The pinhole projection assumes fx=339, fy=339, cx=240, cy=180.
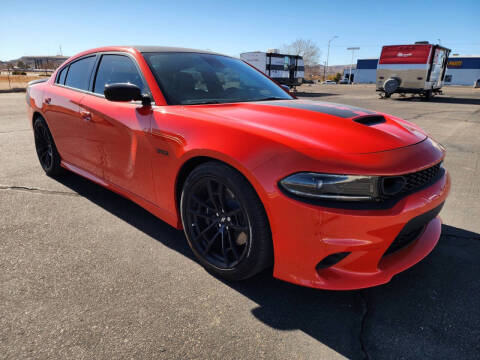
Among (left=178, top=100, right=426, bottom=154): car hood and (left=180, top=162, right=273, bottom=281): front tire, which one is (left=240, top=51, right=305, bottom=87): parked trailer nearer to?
(left=178, top=100, right=426, bottom=154): car hood

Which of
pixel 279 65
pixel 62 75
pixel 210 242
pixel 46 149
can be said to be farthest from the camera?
pixel 279 65

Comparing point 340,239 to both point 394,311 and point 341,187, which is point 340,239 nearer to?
point 341,187

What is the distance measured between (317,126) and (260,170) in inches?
18.4

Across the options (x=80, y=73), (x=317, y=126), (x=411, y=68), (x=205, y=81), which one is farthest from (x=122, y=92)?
(x=411, y=68)

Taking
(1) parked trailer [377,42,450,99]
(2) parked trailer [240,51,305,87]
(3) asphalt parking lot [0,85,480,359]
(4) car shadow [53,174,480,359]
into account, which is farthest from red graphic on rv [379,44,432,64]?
(4) car shadow [53,174,480,359]

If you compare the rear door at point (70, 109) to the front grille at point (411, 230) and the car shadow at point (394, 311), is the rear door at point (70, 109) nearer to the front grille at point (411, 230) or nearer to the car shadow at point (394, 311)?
the car shadow at point (394, 311)

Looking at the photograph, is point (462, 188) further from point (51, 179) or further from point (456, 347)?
point (51, 179)

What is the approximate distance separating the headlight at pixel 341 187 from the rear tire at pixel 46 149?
334 cm

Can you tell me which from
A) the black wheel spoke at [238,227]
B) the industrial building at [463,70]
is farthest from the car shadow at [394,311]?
the industrial building at [463,70]

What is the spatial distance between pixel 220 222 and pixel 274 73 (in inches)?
943

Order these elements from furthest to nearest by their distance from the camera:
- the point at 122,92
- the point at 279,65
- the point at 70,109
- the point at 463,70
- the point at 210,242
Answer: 1. the point at 463,70
2. the point at 279,65
3. the point at 70,109
4. the point at 122,92
5. the point at 210,242

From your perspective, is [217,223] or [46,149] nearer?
[217,223]

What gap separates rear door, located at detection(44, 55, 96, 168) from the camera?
10.7ft

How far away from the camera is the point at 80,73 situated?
349cm
